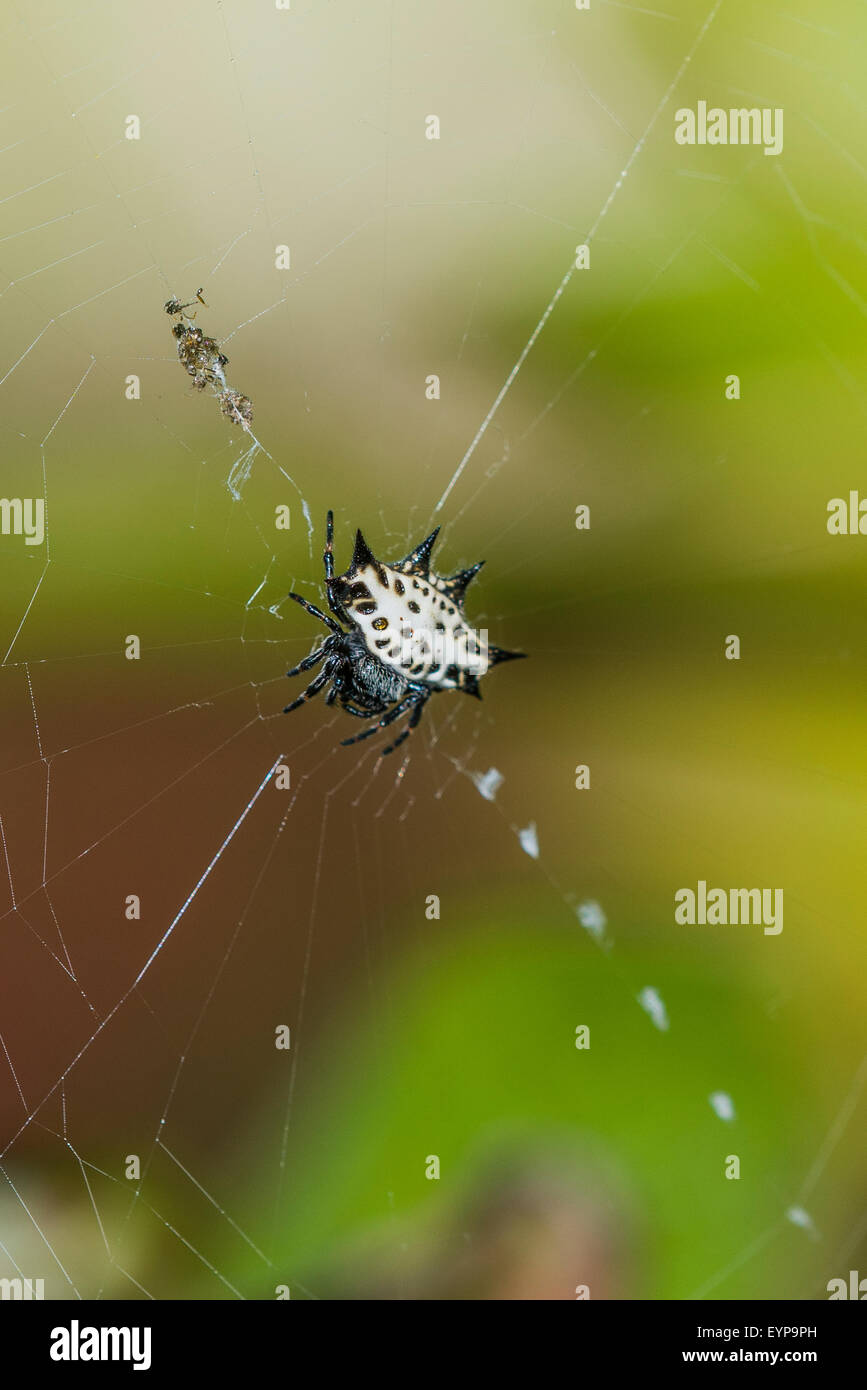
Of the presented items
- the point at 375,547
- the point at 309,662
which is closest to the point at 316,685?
the point at 309,662

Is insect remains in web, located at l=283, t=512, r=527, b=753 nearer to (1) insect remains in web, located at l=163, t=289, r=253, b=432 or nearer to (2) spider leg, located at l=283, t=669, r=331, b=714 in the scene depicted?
(2) spider leg, located at l=283, t=669, r=331, b=714

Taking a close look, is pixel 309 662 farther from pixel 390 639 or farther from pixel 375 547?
pixel 375 547

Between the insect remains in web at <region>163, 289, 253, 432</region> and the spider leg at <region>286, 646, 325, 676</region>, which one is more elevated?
the insect remains in web at <region>163, 289, 253, 432</region>

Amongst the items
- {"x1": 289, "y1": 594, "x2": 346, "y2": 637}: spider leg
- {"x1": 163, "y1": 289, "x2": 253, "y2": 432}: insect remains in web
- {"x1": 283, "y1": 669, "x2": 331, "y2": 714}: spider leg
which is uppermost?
{"x1": 163, "y1": 289, "x2": 253, "y2": 432}: insect remains in web

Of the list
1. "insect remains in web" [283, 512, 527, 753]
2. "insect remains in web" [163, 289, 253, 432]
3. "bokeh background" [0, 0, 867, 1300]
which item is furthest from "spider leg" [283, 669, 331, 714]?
"insect remains in web" [163, 289, 253, 432]

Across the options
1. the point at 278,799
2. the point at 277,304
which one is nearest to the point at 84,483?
the point at 277,304

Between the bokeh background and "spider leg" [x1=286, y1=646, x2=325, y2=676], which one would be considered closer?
the bokeh background
